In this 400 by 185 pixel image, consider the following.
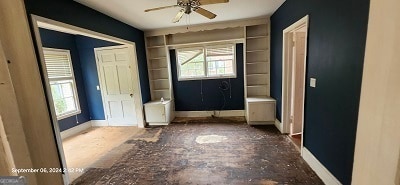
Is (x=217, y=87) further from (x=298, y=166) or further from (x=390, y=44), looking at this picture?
(x=390, y=44)

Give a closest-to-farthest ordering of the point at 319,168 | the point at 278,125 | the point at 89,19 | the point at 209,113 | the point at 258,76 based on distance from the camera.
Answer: the point at 319,168
the point at 89,19
the point at 278,125
the point at 258,76
the point at 209,113

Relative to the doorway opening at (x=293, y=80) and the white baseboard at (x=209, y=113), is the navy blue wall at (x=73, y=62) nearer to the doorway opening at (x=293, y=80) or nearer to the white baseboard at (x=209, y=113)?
the white baseboard at (x=209, y=113)

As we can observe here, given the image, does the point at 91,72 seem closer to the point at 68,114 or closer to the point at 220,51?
the point at 68,114

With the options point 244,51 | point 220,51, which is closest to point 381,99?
point 244,51

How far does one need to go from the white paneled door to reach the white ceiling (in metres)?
0.96

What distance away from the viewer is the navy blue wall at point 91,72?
4.53 meters

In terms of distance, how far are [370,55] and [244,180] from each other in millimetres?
2197

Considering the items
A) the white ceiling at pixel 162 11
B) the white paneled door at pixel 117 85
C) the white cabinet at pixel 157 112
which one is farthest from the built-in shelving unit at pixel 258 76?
the white paneled door at pixel 117 85

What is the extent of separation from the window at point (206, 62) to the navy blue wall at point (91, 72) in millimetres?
1841

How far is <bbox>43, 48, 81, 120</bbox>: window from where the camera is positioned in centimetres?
396

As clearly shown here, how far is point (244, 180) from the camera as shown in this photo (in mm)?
2299

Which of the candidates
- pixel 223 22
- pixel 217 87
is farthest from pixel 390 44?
Result: pixel 217 87

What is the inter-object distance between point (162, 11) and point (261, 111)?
2.97 meters

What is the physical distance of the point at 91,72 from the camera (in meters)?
4.69
